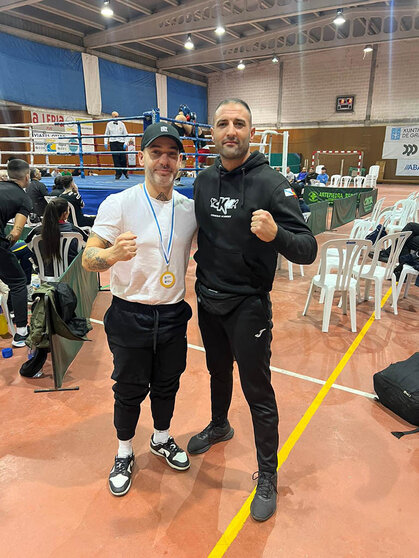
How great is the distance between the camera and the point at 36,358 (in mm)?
3150

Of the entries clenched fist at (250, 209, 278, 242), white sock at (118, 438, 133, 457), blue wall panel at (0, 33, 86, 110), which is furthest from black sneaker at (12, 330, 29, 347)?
blue wall panel at (0, 33, 86, 110)

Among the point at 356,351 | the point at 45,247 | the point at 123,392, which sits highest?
the point at 45,247

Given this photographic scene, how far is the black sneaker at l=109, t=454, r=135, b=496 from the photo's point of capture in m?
2.03

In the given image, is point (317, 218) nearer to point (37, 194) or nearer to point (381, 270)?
point (381, 270)

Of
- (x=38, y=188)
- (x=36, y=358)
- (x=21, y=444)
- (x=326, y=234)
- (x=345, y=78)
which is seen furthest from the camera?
(x=345, y=78)

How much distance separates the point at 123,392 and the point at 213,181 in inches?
46.7

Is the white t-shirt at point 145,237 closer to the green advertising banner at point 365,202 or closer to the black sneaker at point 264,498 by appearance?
A: the black sneaker at point 264,498

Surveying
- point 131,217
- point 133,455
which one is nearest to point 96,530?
point 133,455

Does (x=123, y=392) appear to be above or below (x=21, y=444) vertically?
above

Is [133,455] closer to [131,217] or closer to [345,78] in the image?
[131,217]

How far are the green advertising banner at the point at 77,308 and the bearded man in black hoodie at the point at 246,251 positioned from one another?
4.98ft

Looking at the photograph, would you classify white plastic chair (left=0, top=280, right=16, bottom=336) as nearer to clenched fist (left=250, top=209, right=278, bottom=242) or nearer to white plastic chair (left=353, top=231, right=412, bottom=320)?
clenched fist (left=250, top=209, right=278, bottom=242)

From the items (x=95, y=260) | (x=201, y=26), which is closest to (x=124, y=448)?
(x=95, y=260)

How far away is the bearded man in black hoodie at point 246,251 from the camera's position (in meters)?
1.72
